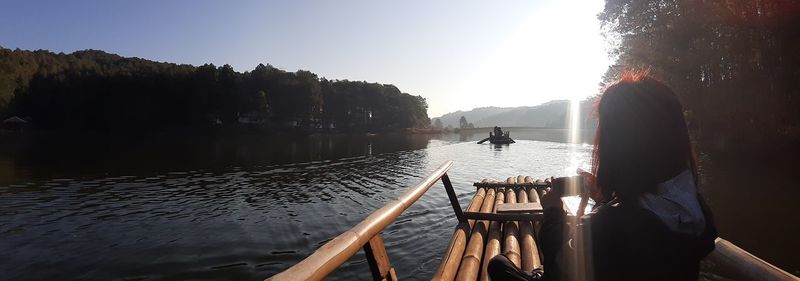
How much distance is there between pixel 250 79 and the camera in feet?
360

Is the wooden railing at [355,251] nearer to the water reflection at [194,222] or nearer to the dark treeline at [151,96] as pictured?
the water reflection at [194,222]

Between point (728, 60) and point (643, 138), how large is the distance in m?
41.5

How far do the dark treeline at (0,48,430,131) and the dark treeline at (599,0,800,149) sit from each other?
81.7 meters

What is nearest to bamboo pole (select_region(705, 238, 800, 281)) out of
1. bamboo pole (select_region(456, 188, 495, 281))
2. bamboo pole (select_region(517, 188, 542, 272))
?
bamboo pole (select_region(517, 188, 542, 272))

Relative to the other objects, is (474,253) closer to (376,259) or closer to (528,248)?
(528,248)

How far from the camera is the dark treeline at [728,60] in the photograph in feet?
90.6

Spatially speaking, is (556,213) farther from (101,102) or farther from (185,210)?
(101,102)

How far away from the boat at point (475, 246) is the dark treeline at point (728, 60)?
76.3ft

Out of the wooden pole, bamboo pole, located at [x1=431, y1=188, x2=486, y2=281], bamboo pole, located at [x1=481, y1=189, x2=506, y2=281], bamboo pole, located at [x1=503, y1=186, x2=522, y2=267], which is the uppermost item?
the wooden pole

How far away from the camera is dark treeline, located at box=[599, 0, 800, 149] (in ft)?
90.6

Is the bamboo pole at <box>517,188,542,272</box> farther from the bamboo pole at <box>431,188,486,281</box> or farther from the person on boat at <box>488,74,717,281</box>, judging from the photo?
the person on boat at <box>488,74,717,281</box>

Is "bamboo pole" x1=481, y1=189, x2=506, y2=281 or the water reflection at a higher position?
"bamboo pole" x1=481, y1=189, x2=506, y2=281

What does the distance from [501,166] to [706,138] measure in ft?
64.6

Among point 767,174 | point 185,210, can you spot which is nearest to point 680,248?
point 185,210
